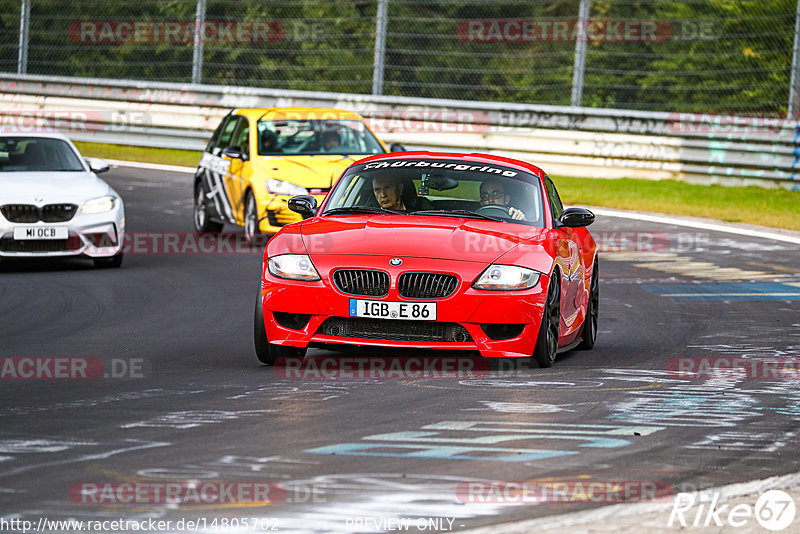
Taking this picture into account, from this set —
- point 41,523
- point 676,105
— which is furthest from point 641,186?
point 41,523

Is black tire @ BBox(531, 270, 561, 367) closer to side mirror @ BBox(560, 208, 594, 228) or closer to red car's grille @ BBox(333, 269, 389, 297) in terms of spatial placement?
side mirror @ BBox(560, 208, 594, 228)

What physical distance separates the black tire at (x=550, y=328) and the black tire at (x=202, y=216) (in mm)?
9383

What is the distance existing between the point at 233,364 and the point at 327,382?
41.3 inches

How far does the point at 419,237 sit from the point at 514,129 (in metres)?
16.6

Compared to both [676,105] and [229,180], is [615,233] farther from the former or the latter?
[676,105]

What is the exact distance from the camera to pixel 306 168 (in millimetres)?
16766

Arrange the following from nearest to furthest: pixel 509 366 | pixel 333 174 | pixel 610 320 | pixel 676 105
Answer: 1. pixel 509 366
2. pixel 610 320
3. pixel 333 174
4. pixel 676 105

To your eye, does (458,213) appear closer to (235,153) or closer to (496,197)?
(496,197)

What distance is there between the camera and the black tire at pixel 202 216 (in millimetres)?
18234

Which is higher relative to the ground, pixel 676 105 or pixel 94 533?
pixel 676 105

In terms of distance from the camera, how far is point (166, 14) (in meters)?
35.5

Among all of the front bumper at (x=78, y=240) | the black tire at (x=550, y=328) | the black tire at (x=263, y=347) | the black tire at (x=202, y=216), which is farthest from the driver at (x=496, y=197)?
the black tire at (x=202, y=216)

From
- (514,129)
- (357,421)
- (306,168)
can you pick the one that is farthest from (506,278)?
(514,129)

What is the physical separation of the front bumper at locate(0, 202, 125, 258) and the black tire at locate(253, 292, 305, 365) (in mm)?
5932
